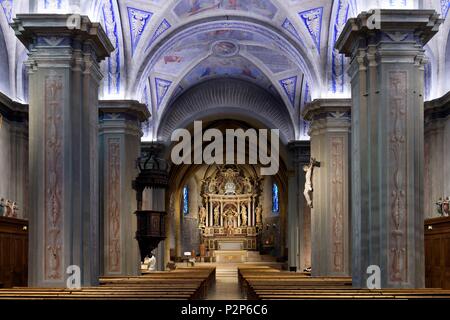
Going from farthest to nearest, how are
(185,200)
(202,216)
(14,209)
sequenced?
(202,216) < (185,200) < (14,209)

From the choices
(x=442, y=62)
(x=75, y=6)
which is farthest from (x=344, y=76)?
(x=75, y=6)

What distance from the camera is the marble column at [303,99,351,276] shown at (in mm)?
A: 14883

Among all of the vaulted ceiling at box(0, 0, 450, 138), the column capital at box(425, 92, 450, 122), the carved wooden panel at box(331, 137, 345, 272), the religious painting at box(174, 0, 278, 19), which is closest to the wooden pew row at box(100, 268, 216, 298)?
the carved wooden panel at box(331, 137, 345, 272)

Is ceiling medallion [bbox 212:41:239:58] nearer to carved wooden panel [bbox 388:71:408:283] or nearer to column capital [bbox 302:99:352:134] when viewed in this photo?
column capital [bbox 302:99:352:134]

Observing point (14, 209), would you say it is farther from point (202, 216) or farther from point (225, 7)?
point (202, 216)

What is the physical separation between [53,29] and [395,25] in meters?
4.82

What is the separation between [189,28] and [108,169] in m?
3.98

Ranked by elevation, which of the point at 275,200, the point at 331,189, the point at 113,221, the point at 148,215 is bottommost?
the point at 113,221

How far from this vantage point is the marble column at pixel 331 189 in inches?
586

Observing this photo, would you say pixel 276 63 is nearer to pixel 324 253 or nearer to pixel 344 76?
pixel 344 76

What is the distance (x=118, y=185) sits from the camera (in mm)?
15133

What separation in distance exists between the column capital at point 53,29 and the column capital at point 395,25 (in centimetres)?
375

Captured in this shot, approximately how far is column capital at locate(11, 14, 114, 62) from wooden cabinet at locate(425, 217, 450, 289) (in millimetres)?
6782

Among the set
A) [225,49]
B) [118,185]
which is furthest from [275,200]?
[118,185]
